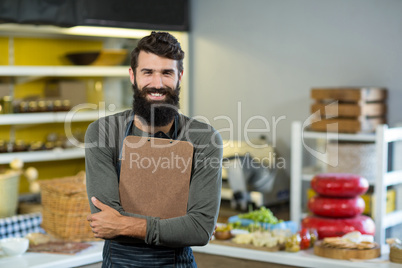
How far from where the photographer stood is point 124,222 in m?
1.70

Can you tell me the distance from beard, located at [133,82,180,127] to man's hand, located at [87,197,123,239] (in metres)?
0.31

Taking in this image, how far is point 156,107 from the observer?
70.6 inches

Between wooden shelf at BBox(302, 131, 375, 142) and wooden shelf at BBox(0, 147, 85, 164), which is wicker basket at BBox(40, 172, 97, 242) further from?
wooden shelf at BBox(302, 131, 375, 142)

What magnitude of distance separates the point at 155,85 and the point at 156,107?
7cm

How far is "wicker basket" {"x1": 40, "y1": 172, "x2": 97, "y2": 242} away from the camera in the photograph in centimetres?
270

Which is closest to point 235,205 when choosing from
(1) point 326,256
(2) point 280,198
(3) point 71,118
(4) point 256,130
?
(2) point 280,198

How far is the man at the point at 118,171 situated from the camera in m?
1.72

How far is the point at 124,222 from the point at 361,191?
174 centimetres

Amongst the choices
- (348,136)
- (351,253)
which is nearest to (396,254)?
(351,253)

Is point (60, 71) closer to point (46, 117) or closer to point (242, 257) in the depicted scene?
point (46, 117)

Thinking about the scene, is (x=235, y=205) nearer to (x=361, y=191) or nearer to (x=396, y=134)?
(x=396, y=134)

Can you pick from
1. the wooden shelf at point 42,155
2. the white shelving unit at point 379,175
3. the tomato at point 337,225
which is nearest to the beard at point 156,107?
the tomato at point 337,225

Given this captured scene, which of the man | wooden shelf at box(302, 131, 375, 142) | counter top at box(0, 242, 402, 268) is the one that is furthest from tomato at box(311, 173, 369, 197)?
the man

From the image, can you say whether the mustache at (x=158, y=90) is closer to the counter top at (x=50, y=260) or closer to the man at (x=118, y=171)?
the man at (x=118, y=171)
